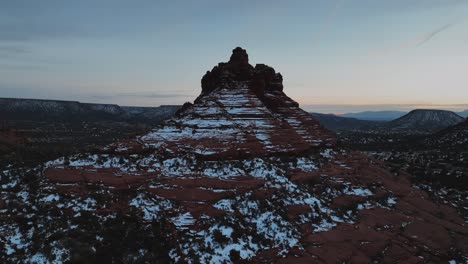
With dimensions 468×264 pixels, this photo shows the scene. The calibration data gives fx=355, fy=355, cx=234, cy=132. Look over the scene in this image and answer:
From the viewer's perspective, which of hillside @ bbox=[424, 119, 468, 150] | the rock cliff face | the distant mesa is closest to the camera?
the rock cliff face

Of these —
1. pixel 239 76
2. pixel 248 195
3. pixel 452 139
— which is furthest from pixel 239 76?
pixel 452 139

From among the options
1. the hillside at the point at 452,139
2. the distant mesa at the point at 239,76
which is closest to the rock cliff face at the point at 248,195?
the distant mesa at the point at 239,76

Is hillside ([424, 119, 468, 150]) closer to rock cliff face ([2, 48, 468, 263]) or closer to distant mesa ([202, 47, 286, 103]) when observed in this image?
rock cliff face ([2, 48, 468, 263])

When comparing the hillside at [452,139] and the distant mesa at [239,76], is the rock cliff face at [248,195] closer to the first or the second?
the distant mesa at [239,76]

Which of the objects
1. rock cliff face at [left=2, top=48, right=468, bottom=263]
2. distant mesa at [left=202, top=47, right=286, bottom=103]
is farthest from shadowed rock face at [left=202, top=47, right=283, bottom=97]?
rock cliff face at [left=2, top=48, right=468, bottom=263]

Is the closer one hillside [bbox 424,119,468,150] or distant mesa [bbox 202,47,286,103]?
distant mesa [bbox 202,47,286,103]

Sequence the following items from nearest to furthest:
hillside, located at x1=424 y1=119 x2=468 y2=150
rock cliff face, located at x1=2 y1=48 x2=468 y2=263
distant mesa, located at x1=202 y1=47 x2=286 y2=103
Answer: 1. rock cliff face, located at x1=2 y1=48 x2=468 y2=263
2. distant mesa, located at x1=202 y1=47 x2=286 y2=103
3. hillside, located at x1=424 y1=119 x2=468 y2=150

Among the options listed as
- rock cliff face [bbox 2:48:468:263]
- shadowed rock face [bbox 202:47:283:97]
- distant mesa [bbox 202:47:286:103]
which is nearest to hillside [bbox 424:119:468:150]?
rock cliff face [bbox 2:48:468:263]

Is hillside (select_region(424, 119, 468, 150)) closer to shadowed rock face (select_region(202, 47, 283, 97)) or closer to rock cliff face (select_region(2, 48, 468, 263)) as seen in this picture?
rock cliff face (select_region(2, 48, 468, 263))

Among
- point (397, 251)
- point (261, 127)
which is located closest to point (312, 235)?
point (397, 251)

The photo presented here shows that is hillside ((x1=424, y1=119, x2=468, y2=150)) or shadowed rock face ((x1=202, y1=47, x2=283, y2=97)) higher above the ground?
shadowed rock face ((x1=202, y1=47, x2=283, y2=97))
